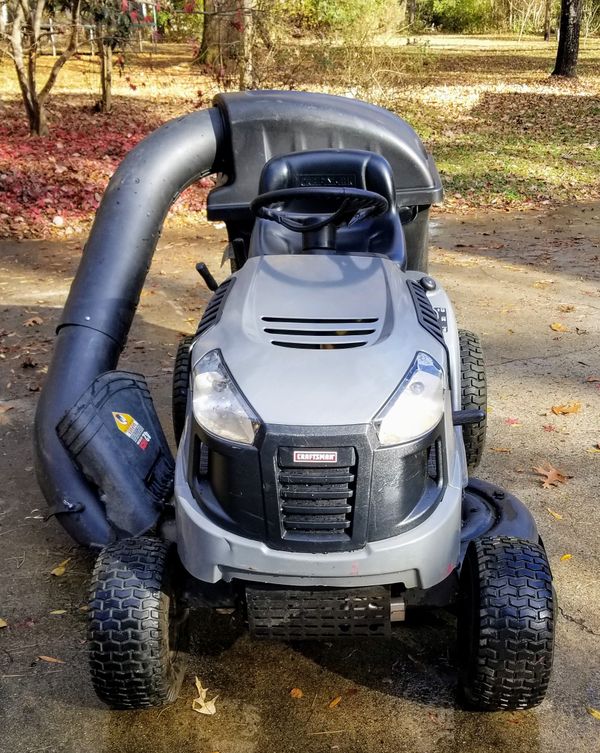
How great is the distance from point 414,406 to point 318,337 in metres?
0.39

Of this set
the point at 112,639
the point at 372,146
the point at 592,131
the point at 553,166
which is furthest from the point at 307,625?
the point at 592,131

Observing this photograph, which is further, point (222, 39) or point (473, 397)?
point (222, 39)

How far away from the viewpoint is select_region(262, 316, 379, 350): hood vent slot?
9.21 ft

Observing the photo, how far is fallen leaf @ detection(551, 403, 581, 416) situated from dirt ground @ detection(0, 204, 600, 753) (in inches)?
1.7

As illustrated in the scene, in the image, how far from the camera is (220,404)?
2.70 meters

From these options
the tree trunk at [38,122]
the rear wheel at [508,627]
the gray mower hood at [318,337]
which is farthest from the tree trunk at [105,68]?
the rear wheel at [508,627]

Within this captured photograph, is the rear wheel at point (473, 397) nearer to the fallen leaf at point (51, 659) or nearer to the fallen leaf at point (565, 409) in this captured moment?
the fallen leaf at point (565, 409)

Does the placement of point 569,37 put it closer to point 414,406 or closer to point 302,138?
point 302,138

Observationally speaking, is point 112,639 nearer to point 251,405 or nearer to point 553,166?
point 251,405

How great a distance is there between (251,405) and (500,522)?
1102 millimetres

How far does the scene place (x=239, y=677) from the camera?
3.21 meters

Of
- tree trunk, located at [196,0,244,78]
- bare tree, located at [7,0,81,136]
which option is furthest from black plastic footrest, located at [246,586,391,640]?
tree trunk, located at [196,0,244,78]

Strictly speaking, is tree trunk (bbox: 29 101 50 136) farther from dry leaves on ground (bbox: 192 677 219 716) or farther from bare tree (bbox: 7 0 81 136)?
dry leaves on ground (bbox: 192 677 219 716)

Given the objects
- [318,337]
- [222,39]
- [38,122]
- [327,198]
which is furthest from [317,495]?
[222,39]
